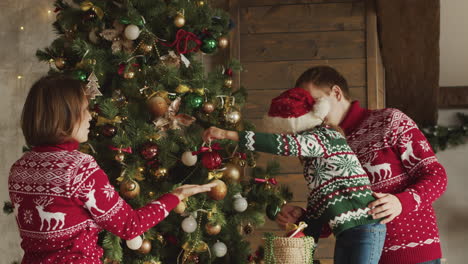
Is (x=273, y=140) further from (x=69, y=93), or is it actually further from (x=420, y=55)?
(x=420, y=55)

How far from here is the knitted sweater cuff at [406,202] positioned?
5.77ft

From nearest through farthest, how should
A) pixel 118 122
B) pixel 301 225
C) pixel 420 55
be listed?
pixel 301 225, pixel 118 122, pixel 420 55

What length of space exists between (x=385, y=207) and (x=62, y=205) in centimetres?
100

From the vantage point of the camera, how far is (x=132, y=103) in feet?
7.45

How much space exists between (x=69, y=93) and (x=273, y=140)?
63 cm

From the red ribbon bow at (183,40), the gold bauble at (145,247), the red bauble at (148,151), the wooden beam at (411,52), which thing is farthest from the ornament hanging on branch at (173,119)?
the wooden beam at (411,52)

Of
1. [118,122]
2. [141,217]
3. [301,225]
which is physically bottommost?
[301,225]

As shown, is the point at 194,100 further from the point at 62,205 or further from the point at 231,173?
the point at 62,205

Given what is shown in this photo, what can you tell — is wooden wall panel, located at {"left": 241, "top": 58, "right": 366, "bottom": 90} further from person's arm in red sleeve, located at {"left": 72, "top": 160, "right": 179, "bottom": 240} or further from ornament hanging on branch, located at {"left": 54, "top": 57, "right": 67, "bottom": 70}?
person's arm in red sleeve, located at {"left": 72, "top": 160, "right": 179, "bottom": 240}

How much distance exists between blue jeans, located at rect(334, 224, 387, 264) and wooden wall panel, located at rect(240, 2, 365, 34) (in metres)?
2.10

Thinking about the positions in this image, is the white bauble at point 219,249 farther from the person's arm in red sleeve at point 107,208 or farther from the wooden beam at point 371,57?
the wooden beam at point 371,57

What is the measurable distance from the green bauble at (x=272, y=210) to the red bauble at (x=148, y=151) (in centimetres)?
58

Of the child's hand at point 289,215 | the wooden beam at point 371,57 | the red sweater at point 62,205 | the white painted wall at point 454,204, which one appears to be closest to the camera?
the red sweater at point 62,205

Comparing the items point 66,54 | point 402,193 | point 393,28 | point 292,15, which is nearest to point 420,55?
point 393,28
